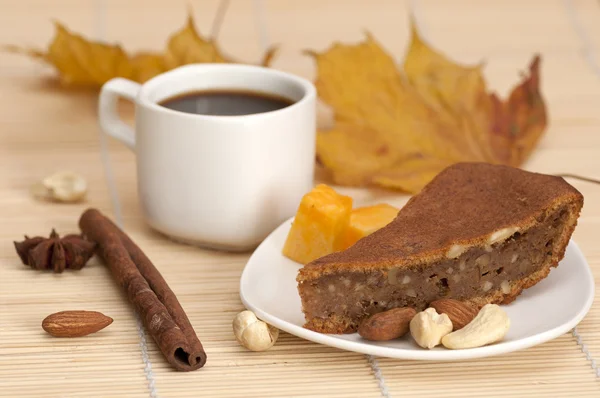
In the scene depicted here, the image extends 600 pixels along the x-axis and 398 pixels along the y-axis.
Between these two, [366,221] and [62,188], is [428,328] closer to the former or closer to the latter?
[366,221]

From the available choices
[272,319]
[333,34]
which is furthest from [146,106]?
[333,34]

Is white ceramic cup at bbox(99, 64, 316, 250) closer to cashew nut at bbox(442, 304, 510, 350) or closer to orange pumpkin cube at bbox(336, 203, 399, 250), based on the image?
orange pumpkin cube at bbox(336, 203, 399, 250)

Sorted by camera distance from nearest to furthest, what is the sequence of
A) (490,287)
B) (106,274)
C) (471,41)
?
1. (490,287)
2. (106,274)
3. (471,41)

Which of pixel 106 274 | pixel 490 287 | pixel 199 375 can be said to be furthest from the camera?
pixel 106 274

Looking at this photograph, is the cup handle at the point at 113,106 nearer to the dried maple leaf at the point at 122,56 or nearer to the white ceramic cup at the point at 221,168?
the white ceramic cup at the point at 221,168

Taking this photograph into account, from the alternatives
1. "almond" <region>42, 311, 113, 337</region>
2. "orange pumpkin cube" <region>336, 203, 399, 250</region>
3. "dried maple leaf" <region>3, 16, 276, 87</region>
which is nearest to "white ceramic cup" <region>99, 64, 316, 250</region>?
"orange pumpkin cube" <region>336, 203, 399, 250</region>

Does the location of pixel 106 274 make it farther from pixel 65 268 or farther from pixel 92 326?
pixel 92 326

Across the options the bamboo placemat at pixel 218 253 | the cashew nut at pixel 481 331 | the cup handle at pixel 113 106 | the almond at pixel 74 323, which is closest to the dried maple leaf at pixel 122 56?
the bamboo placemat at pixel 218 253
